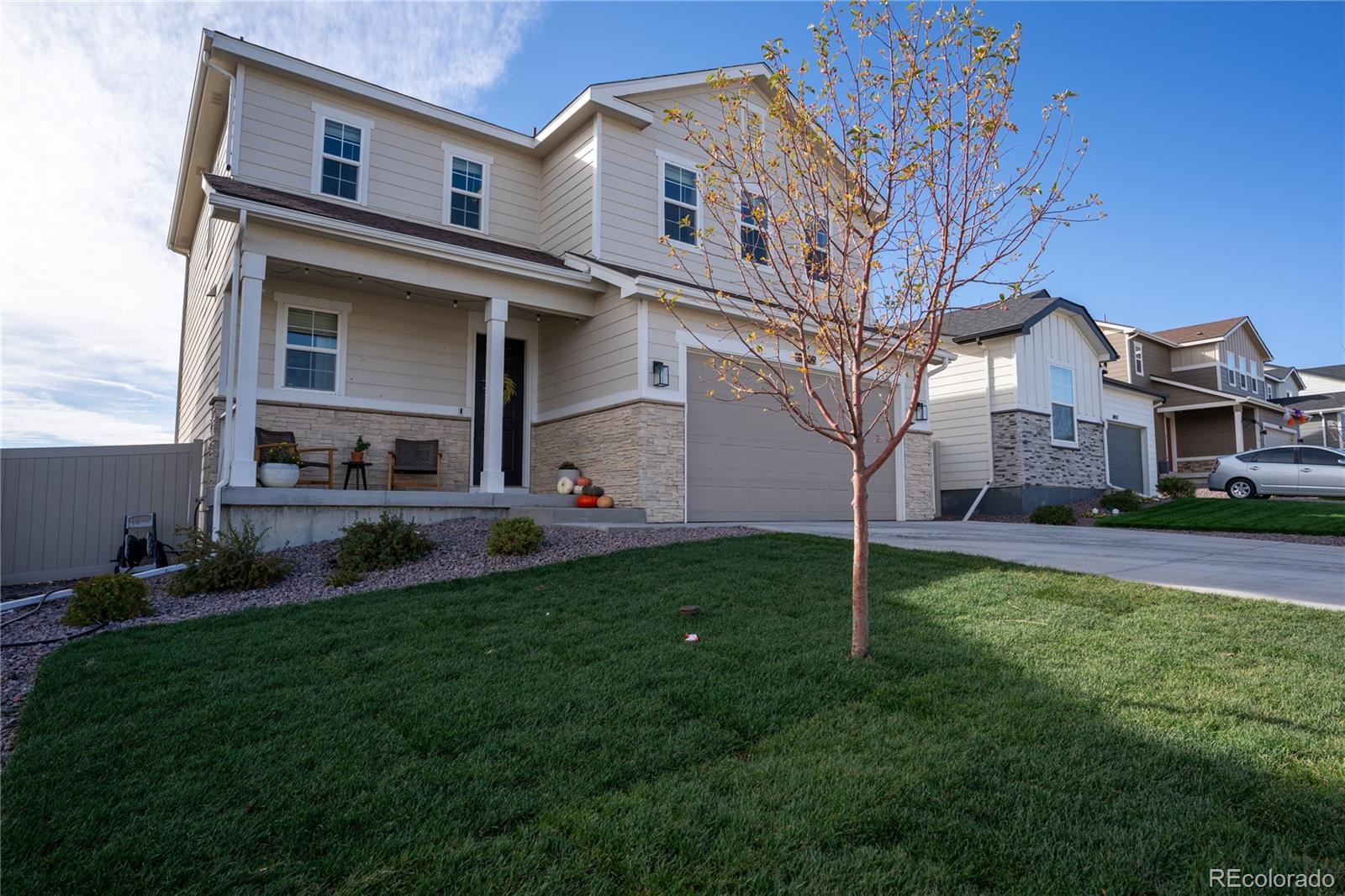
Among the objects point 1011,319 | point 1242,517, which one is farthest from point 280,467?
point 1242,517

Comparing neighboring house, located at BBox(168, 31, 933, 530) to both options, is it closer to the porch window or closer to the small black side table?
the porch window

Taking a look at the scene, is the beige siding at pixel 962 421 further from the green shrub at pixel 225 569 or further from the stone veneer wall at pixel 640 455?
the green shrub at pixel 225 569

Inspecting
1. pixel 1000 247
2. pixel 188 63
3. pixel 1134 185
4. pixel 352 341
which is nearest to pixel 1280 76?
pixel 1134 185

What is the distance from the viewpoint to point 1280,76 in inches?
382

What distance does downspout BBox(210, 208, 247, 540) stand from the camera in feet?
26.5

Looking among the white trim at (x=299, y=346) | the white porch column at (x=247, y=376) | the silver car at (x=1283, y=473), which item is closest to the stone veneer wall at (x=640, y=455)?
the white trim at (x=299, y=346)

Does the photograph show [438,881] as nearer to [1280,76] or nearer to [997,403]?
[1280,76]

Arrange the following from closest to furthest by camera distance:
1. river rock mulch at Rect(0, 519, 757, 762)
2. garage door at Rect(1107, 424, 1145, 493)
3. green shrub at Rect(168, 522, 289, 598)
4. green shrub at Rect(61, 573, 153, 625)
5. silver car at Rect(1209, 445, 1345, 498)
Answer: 1. river rock mulch at Rect(0, 519, 757, 762)
2. green shrub at Rect(61, 573, 153, 625)
3. green shrub at Rect(168, 522, 289, 598)
4. silver car at Rect(1209, 445, 1345, 498)
5. garage door at Rect(1107, 424, 1145, 493)

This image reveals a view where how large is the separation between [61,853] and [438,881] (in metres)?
1.20

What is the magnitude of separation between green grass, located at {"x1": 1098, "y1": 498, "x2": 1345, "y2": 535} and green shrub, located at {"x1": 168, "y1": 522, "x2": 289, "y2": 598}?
13039 millimetres

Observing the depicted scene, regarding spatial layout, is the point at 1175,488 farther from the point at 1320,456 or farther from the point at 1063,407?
the point at 1063,407

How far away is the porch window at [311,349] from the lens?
1009 cm

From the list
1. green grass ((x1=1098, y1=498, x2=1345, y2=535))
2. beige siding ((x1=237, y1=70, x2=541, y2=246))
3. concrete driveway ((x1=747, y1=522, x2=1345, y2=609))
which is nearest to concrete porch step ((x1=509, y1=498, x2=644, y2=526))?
concrete driveway ((x1=747, y1=522, x2=1345, y2=609))

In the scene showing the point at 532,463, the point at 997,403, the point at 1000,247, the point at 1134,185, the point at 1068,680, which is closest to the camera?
the point at 1068,680
